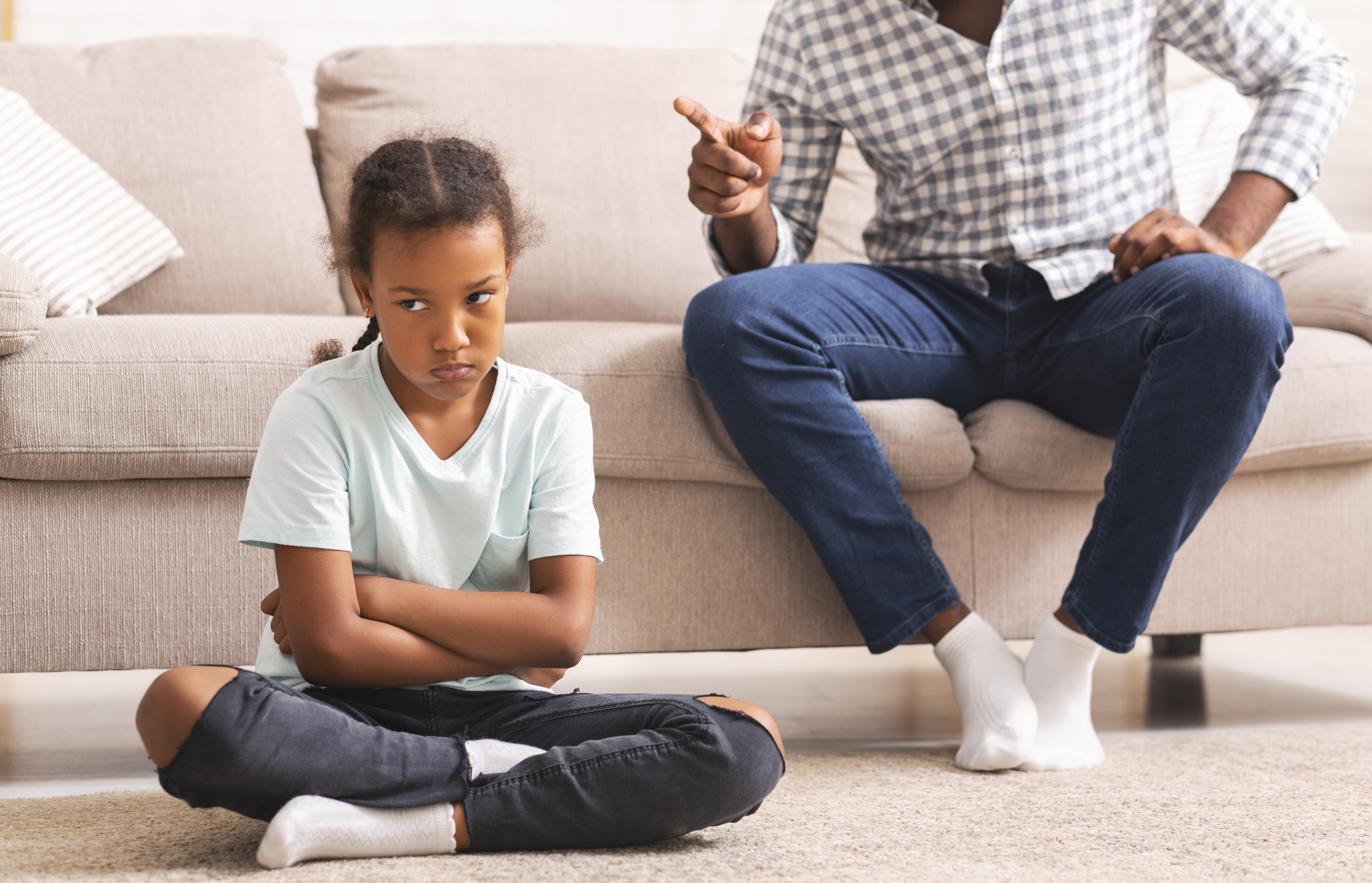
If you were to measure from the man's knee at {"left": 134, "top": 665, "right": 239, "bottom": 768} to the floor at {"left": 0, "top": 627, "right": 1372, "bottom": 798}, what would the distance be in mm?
375

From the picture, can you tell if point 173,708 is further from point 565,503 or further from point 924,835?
point 924,835

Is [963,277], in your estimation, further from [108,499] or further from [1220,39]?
[108,499]

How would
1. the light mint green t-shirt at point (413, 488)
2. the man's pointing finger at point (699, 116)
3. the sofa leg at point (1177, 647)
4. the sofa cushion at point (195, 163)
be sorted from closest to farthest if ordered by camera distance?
the light mint green t-shirt at point (413, 488)
the man's pointing finger at point (699, 116)
the sofa cushion at point (195, 163)
the sofa leg at point (1177, 647)

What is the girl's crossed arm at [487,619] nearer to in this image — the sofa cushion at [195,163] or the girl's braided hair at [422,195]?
the girl's braided hair at [422,195]

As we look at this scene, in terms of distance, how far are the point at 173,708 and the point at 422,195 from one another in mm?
395

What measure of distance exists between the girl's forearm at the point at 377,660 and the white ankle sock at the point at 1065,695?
0.59 m

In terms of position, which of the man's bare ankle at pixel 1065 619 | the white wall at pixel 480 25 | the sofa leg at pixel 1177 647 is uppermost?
the white wall at pixel 480 25

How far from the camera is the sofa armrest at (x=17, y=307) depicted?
1.16 m

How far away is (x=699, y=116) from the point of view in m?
1.07

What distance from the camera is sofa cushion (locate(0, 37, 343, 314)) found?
1711 millimetres

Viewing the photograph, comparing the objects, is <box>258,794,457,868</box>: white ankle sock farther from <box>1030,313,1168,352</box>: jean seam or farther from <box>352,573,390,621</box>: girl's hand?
<box>1030,313,1168,352</box>: jean seam

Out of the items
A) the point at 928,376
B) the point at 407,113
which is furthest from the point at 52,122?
the point at 928,376

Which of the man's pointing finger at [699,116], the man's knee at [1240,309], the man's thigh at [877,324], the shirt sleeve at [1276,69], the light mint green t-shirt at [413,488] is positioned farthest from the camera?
the shirt sleeve at [1276,69]

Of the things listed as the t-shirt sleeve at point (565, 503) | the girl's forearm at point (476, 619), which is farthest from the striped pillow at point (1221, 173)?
the girl's forearm at point (476, 619)
